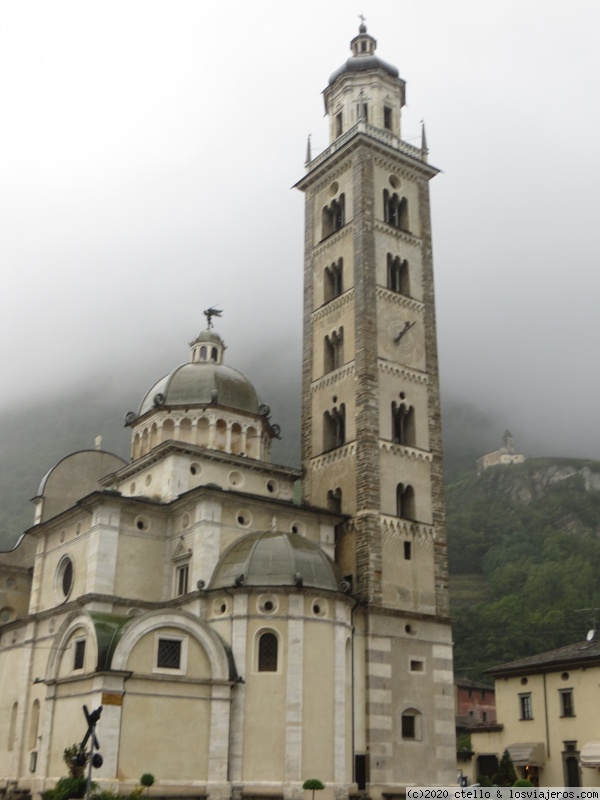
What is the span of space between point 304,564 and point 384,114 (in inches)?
1072

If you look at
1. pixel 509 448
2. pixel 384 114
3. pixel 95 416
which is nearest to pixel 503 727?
pixel 384 114

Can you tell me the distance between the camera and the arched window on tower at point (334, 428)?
4399cm

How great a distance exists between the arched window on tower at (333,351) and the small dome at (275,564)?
1141 cm

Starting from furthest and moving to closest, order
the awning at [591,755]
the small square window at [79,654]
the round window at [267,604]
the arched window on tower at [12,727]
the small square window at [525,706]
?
1. the small square window at [525,706]
2. the awning at [591,755]
3. the arched window on tower at [12,727]
4. the round window at [267,604]
5. the small square window at [79,654]

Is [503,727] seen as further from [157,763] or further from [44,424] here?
[44,424]

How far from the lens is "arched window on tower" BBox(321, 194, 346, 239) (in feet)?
160

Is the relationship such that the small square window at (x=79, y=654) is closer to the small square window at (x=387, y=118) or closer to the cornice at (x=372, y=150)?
the cornice at (x=372, y=150)

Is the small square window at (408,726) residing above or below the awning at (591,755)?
above

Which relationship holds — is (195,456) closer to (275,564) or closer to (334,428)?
(334,428)

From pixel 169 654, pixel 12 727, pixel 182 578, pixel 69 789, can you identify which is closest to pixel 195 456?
pixel 182 578

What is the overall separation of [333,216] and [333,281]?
3964 mm

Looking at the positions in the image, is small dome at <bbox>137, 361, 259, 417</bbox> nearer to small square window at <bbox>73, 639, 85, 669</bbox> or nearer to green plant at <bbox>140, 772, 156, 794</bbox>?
small square window at <bbox>73, 639, 85, 669</bbox>

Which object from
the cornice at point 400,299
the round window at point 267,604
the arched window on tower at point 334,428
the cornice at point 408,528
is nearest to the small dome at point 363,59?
the cornice at point 400,299

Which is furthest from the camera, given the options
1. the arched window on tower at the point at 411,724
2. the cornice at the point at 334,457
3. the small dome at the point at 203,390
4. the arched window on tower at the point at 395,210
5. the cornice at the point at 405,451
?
the arched window on tower at the point at 395,210
